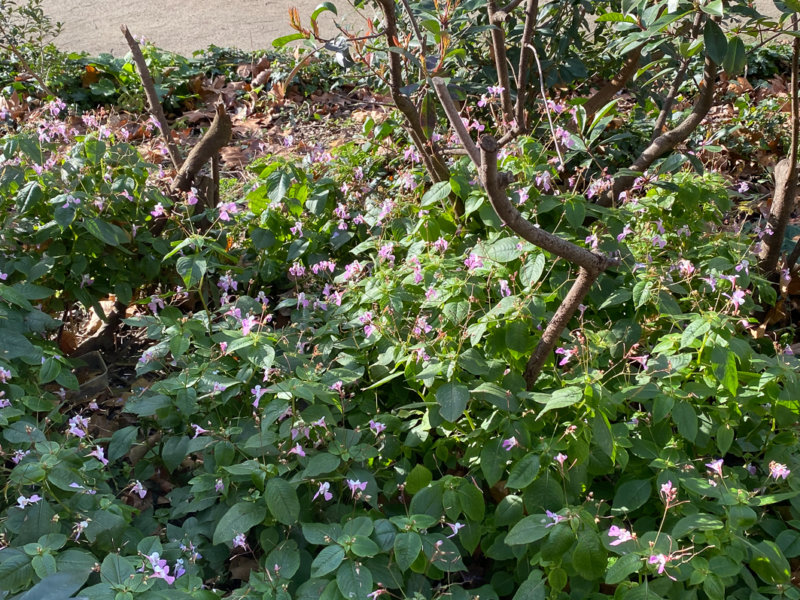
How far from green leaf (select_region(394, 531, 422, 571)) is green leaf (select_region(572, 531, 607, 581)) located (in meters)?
0.36

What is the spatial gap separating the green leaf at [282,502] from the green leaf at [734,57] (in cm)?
180

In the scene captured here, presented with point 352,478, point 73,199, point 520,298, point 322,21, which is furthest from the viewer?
point 322,21

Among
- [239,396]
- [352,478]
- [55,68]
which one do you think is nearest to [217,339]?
[239,396]

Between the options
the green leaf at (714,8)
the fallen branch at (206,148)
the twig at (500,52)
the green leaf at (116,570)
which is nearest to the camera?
the green leaf at (116,570)

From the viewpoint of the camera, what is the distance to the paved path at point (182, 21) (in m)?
6.58

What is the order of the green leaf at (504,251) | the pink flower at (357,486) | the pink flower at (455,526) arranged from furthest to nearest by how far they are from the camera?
the green leaf at (504,251)
the pink flower at (357,486)
the pink flower at (455,526)

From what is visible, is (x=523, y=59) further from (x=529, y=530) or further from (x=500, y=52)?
(x=529, y=530)

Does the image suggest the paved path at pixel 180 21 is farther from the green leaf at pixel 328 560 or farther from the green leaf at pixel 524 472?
the green leaf at pixel 328 560

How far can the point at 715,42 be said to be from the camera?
2.44 metres

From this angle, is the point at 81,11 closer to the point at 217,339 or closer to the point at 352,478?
the point at 217,339

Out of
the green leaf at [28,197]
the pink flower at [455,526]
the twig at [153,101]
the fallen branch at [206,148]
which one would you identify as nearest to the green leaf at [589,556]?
the pink flower at [455,526]

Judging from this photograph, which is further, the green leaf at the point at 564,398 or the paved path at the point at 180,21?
the paved path at the point at 180,21

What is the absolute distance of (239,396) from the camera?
2.48 meters

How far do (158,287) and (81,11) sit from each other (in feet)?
17.1
